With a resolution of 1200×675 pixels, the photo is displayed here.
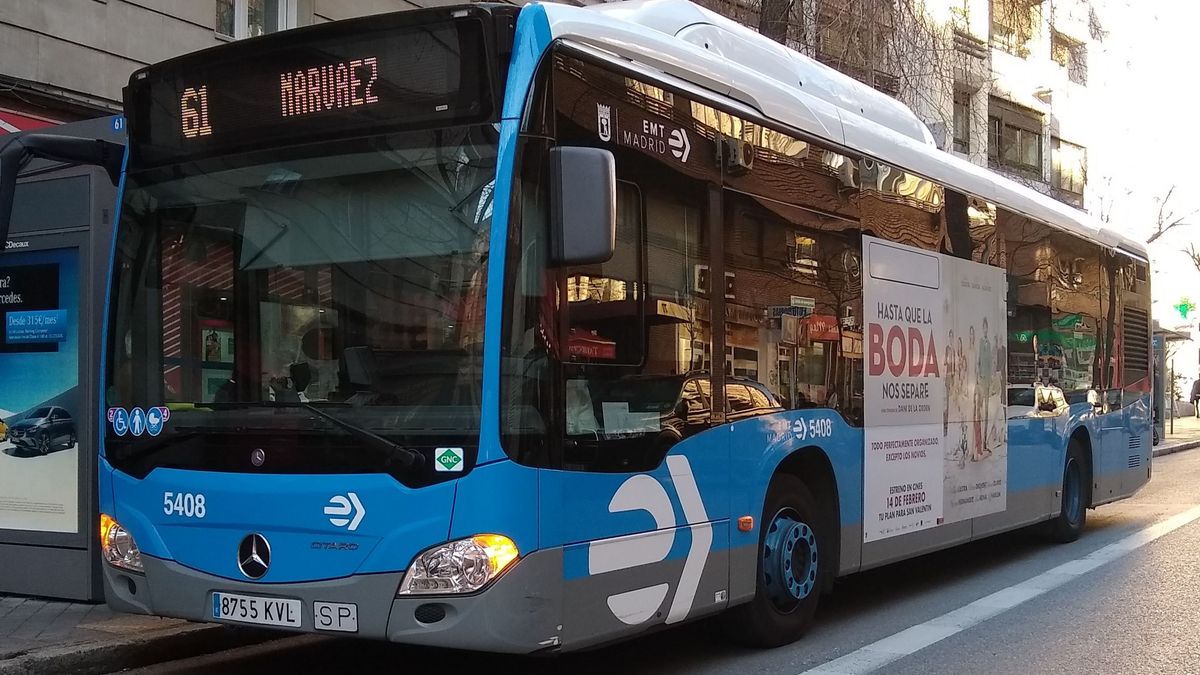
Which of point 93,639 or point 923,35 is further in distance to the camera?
point 923,35

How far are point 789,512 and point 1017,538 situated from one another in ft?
20.8

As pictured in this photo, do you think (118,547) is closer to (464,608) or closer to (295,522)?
(295,522)

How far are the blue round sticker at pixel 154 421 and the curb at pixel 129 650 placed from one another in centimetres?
142

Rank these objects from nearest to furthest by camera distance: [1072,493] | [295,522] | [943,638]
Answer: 1. [295,522]
2. [943,638]
3. [1072,493]

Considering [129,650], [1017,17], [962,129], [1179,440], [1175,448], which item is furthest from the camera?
[1179,440]

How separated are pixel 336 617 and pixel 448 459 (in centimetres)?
85

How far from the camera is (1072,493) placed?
38.4 ft

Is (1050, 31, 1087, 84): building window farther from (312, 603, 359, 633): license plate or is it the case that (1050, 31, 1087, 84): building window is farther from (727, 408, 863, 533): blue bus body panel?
(312, 603, 359, 633): license plate

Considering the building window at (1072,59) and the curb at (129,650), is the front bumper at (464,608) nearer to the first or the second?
the curb at (129,650)

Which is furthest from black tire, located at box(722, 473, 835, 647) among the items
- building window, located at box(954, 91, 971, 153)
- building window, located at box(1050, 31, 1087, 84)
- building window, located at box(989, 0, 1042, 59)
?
building window, located at box(1050, 31, 1087, 84)

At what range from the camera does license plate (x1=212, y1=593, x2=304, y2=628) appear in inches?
203

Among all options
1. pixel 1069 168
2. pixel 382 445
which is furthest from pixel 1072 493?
pixel 1069 168

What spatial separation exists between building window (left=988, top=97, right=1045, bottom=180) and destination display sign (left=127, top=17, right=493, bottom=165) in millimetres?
26420

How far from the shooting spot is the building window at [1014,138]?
29.9 m
